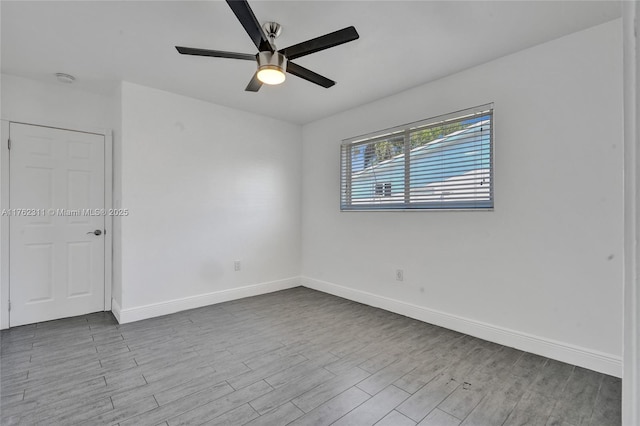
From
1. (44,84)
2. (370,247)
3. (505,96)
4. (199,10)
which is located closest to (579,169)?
(505,96)

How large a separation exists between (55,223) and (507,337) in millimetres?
4696

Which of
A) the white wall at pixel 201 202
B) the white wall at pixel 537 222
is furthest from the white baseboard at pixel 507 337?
the white wall at pixel 201 202

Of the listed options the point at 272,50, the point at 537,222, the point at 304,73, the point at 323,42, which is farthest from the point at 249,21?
the point at 537,222

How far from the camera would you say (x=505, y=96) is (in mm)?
2730

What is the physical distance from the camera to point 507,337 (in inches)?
106

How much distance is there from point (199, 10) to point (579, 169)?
3041mm

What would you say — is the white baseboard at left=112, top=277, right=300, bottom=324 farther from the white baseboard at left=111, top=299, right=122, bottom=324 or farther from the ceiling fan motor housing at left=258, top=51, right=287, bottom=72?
the ceiling fan motor housing at left=258, top=51, right=287, bottom=72

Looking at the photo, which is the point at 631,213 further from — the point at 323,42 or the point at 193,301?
the point at 193,301

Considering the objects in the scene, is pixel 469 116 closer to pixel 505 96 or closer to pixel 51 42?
pixel 505 96

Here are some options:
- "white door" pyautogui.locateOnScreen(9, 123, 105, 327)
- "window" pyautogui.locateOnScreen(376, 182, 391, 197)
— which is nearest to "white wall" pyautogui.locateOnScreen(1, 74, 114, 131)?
"white door" pyautogui.locateOnScreen(9, 123, 105, 327)

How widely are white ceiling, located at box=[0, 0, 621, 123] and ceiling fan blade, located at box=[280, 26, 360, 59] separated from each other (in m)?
0.30

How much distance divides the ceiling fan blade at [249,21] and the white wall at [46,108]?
2.58 meters

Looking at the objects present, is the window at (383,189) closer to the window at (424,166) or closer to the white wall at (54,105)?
the window at (424,166)

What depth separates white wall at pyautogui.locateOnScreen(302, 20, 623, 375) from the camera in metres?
2.24
